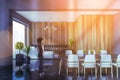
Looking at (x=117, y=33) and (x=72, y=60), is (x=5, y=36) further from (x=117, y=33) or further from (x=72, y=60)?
(x=117, y=33)

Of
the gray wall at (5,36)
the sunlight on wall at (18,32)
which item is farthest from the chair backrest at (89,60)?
the sunlight on wall at (18,32)

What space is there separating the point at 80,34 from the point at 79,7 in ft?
16.6

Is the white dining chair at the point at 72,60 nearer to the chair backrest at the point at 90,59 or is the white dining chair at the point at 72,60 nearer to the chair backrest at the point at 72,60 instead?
the chair backrest at the point at 72,60

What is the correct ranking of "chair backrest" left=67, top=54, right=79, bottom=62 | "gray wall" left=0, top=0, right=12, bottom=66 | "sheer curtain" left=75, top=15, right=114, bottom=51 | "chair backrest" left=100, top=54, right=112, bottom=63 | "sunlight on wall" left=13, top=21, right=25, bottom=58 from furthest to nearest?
"sunlight on wall" left=13, top=21, right=25, bottom=58 < "sheer curtain" left=75, top=15, right=114, bottom=51 < "gray wall" left=0, top=0, right=12, bottom=66 < "chair backrest" left=67, top=54, right=79, bottom=62 < "chair backrest" left=100, top=54, right=112, bottom=63

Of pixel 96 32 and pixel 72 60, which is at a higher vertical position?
pixel 96 32

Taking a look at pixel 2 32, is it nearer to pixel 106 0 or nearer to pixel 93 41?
pixel 106 0

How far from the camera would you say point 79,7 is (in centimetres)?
835

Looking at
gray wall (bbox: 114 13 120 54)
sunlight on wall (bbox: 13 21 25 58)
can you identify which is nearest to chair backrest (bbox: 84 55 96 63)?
gray wall (bbox: 114 13 120 54)

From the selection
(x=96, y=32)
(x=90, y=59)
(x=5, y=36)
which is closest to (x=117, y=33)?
(x=96, y=32)

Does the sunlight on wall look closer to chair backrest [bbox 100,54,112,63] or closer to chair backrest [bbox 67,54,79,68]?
chair backrest [bbox 67,54,79,68]

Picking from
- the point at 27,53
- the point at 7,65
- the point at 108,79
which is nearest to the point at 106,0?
the point at 108,79

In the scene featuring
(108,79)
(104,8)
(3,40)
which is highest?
(104,8)

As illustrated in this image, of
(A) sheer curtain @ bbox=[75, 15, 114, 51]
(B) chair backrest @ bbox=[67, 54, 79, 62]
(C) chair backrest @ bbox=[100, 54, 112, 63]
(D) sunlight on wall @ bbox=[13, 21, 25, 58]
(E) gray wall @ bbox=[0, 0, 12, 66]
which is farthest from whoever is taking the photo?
(D) sunlight on wall @ bbox=[13, 21, 25, 58]

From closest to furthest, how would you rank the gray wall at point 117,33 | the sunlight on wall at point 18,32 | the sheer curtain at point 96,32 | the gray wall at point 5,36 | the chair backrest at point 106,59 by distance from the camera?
1. the chair backrest at point 106,59
2. the gray wall at point 5,36
3. the gray wall at point 117,33
4. the sheer curtain at point 96,32
5. the sunlight on wall at point 18,32
